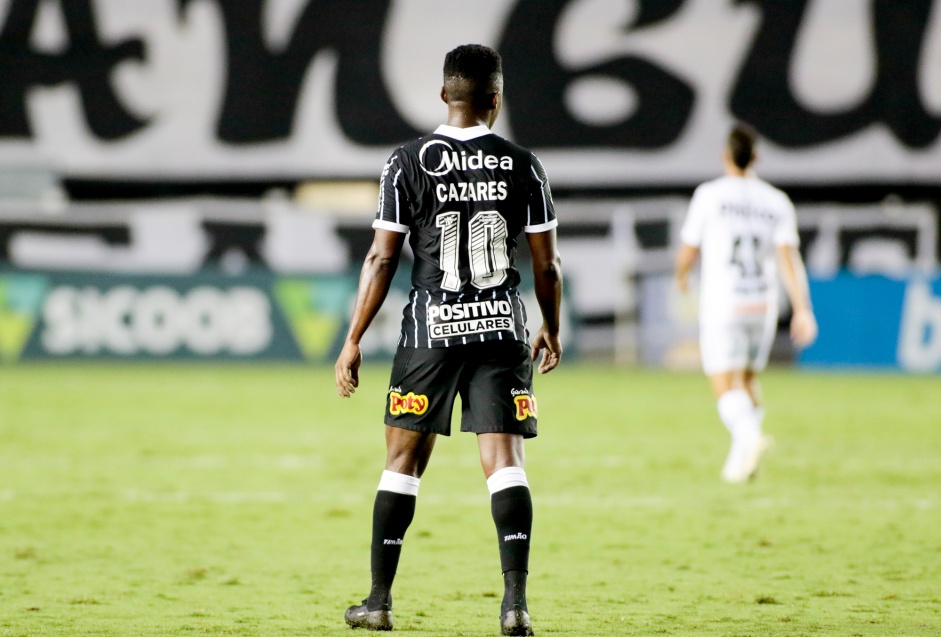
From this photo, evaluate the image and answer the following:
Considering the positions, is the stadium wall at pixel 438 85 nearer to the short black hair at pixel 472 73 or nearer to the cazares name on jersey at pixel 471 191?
the short black hair at pixel 472 73

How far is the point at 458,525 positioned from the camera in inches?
314

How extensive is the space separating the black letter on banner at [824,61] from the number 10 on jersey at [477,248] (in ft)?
67.5

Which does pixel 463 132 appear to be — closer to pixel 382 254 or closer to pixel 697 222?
pixel 382 254

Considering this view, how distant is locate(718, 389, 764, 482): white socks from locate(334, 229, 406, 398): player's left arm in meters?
4.80

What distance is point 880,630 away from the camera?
17.2 feet

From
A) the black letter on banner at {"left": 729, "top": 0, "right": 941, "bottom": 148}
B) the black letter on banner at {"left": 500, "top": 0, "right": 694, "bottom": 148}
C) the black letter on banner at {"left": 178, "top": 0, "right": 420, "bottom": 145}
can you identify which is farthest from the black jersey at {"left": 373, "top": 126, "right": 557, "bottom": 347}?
the black letter on banner at {"left": 729, "top": 0, "right": 941, "bottom": 148}

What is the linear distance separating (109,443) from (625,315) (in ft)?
38.4

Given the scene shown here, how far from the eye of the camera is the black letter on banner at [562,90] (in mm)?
25062

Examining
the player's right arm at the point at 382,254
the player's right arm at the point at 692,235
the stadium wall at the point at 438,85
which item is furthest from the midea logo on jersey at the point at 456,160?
the stadium wall at the point at 438,85

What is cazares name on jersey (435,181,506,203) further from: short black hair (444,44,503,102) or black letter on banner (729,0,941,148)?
black letter on banner (729,0,941,148)

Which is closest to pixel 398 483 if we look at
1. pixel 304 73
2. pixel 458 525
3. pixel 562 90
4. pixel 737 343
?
pixel 458 525

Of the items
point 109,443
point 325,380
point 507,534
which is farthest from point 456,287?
point 325,380

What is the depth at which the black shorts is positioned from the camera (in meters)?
5.19

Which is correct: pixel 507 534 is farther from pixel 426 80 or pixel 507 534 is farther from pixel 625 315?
pixel 426 80
